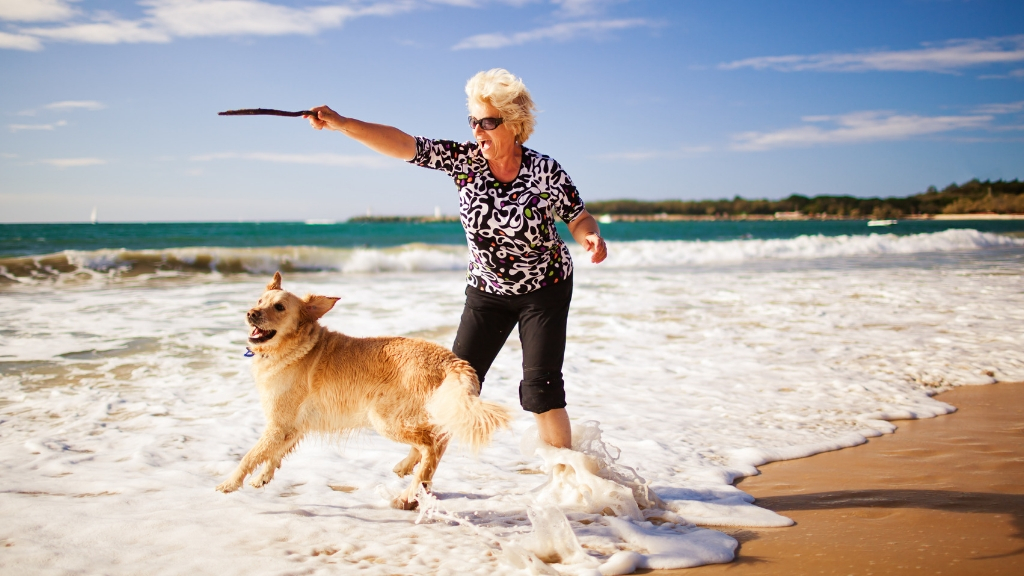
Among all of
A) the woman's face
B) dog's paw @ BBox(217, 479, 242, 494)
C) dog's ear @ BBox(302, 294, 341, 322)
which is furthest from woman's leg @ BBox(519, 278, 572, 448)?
dog's paw @ BBox(217, 479, 242, 494)

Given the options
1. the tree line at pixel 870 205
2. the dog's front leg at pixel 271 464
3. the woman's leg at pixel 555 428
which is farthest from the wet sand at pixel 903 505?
the tree line at pixel 870 205

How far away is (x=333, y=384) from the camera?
11.3 feet

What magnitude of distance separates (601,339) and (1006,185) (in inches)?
2876

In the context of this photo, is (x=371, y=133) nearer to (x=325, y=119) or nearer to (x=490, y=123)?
(x=325, y=119)

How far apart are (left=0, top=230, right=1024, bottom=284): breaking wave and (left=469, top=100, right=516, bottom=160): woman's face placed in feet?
53.5

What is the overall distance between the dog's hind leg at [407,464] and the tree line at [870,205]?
234 feet

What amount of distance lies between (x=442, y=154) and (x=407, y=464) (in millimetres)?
1817

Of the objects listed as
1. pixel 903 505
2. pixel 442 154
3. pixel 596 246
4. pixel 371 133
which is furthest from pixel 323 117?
pixel 903 505

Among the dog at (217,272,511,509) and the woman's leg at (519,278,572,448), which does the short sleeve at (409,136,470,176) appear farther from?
the dog at (217,272,511,509)

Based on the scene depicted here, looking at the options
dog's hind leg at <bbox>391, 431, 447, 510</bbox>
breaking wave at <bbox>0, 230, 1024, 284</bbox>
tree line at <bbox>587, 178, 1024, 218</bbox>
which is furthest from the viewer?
tree line at <bbox>587, 178, 1024, 218</bbox>

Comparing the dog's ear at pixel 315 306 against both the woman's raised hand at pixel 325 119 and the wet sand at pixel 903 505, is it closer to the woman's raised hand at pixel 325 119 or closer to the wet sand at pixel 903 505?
the woman's raised hand at pixel 325 119

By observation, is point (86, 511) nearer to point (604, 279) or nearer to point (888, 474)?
point (888, 474)

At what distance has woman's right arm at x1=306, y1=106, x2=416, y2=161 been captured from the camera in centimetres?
308

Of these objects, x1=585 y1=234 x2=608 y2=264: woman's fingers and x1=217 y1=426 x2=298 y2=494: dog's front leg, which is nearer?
x1=585 y1=234 x2=608 y2=264: woman's fingers
